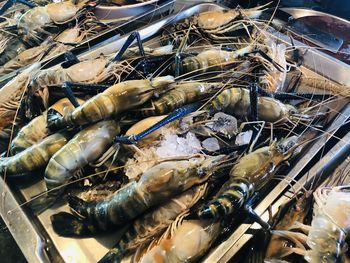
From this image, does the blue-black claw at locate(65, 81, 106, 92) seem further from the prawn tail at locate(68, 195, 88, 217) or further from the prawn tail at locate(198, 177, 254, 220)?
the prawn tail at locate(198, 177, 254, 220)

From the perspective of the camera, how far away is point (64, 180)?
202 centimetres

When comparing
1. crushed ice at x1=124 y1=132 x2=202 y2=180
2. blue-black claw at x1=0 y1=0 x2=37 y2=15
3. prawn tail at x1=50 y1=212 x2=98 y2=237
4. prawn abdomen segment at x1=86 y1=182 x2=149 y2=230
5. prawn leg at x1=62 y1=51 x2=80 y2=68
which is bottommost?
prawn tail at x1=50 y1=212 x2=98 y2=237

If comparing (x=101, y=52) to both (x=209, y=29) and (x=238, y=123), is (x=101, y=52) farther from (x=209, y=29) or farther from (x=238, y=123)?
(x=238, y=123)

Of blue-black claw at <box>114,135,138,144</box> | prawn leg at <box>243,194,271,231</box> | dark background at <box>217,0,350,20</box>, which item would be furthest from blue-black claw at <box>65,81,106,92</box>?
dark background at <box>217,0,350,20</box>

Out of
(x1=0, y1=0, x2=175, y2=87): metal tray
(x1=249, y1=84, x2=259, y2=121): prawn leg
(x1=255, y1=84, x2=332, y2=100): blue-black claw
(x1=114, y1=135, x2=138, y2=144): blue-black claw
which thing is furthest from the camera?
(x1=0, y1=0, x2=175, y2=87): metal tray

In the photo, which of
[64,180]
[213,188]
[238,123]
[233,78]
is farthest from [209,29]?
[64,180]

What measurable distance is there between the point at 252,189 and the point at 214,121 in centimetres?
51

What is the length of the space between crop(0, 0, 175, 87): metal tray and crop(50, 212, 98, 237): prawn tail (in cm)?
124

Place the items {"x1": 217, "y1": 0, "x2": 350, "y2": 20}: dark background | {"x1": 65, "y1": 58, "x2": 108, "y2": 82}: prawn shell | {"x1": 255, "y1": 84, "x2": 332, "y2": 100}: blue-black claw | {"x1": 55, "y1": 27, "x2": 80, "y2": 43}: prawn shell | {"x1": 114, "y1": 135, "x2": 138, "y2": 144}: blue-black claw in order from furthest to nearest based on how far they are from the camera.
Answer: {"x1": 217, "y1": 0, "x2": 350, "y2": 20}: dark background → {"x1": 55, "y1": 27, "x2": 80, "y2": 43}: prawn shell → {"x1": 65, "y1": 58, "x2": 108, "y2": 82}: prawn shell → {"x1": 255, "y1": 84, "x2": 332, "y2": 100}: blue-black claw → {"x1": 114, "y1": 135, "x2": 138, "y2": 144}: blue-black claw

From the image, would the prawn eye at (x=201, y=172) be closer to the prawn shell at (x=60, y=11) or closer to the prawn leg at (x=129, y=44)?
the prawn leg at (x=129, y=44)

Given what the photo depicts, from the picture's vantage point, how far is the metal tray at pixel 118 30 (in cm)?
267

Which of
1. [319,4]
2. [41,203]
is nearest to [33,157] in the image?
[41,203]

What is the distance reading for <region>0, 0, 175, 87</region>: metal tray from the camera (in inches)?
105

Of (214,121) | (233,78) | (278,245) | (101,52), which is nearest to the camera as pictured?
(278,245)
